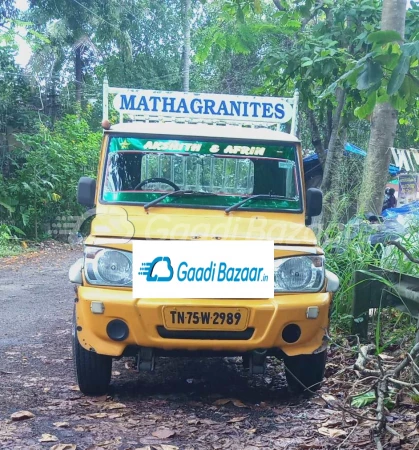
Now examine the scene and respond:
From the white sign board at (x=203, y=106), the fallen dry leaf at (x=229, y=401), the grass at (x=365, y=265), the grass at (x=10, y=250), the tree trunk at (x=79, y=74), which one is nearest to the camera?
the fallen dry leaf at (x=229, y=401)

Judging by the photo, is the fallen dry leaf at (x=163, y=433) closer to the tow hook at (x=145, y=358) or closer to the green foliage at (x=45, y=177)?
the tow hook at (x=145, y=358)

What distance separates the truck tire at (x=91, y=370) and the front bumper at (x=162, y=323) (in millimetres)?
145

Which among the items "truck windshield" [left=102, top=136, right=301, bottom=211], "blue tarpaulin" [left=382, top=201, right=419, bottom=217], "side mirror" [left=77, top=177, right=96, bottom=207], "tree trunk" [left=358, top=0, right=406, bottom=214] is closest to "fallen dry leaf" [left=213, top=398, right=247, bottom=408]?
"truck windshield" [left=102, top=136, right=301, bottom=211]

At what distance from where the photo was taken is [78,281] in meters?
3.74

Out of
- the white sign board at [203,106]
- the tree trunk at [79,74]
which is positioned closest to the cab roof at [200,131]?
the white sign board at [203,106]

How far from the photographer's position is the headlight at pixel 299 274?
3.70 metres

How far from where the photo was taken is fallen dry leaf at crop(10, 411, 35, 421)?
3508 millimetres

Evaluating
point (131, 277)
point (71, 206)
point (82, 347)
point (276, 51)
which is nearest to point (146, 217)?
point (131, 277)

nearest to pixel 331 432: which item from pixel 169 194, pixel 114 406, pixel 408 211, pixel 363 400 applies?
pixel 363 400

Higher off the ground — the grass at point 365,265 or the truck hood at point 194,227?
the truck hood at point 194,227

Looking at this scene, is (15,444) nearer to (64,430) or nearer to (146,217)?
(64,430)

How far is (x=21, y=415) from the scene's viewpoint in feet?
11.6

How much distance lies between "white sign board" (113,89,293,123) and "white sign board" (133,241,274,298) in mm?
2008

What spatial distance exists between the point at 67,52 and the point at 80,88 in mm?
1443
